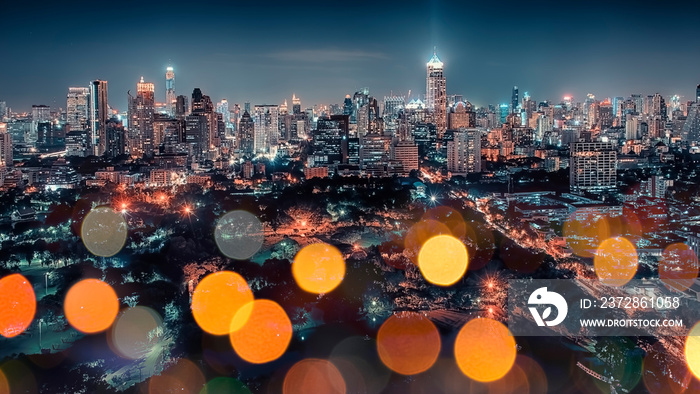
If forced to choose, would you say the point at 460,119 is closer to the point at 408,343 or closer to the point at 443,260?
the point at 443,260

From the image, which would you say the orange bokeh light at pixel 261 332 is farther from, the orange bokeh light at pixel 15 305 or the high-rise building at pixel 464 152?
the high-rise building at pixel 464 152

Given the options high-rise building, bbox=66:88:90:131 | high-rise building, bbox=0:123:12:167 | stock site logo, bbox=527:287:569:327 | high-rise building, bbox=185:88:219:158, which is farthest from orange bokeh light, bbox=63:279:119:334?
high-rise building, bbox=66:88:90:131

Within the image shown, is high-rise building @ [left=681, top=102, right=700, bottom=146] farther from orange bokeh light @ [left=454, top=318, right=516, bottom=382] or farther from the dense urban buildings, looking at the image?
orange bokeh light @ [left=454, top=318, right=516, bottom=382]

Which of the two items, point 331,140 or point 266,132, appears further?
point 266,132

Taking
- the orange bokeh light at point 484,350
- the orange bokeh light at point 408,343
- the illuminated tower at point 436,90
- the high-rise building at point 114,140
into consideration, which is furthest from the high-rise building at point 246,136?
the orange bokeh light at point 484,350

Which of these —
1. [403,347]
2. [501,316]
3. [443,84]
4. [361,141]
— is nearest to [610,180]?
[361,141]

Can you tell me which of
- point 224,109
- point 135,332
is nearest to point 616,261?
point 135,332
